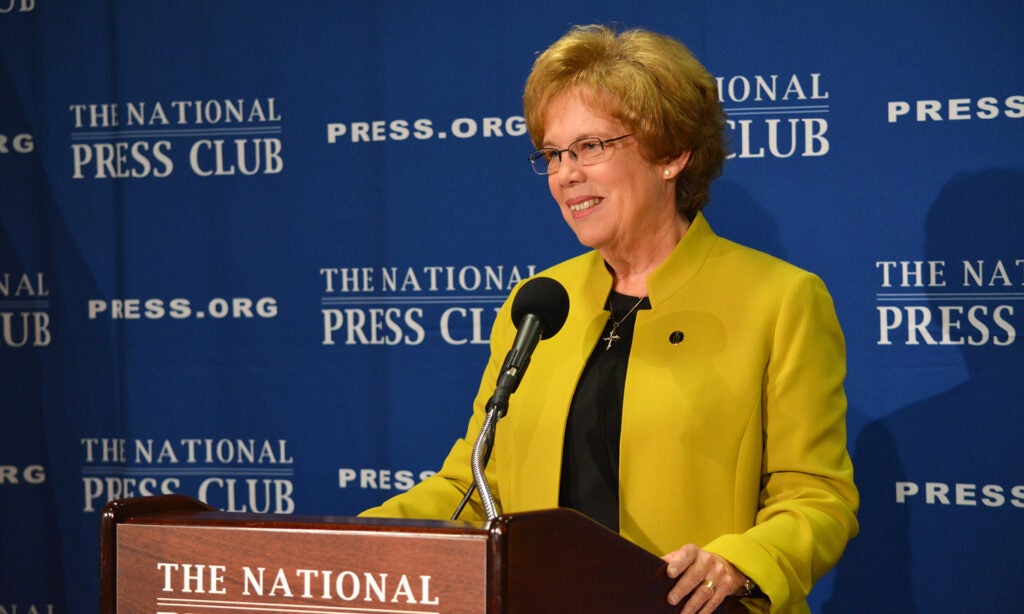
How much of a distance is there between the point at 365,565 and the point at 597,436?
0.76m

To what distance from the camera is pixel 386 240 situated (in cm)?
294

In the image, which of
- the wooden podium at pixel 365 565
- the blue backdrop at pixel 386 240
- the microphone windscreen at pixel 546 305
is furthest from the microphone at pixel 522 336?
the blue backdrop at pixel 386 240

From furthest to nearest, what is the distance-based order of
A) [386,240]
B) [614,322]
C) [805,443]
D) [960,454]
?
[386,240] < [960,454] < [614,322] < [805,443]

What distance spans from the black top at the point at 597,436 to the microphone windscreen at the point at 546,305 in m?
0.36

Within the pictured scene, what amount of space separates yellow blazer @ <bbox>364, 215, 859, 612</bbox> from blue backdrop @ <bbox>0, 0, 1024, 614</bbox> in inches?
34.0

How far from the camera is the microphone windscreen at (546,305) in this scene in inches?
60.0

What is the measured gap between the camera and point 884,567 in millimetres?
2625

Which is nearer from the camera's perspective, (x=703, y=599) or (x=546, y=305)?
(x=703, y=599)

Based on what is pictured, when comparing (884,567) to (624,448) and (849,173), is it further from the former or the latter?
(624,448)

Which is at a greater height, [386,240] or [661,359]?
[386,240]

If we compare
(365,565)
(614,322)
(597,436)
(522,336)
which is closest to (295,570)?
→ (365,565)

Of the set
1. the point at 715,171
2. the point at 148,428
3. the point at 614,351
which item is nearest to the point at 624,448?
the point at 614,351

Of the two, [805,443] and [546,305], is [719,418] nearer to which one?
[805,443]

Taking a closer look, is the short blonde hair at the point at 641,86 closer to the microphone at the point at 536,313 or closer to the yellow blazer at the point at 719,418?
the yellow blazer at the point at 719,418
